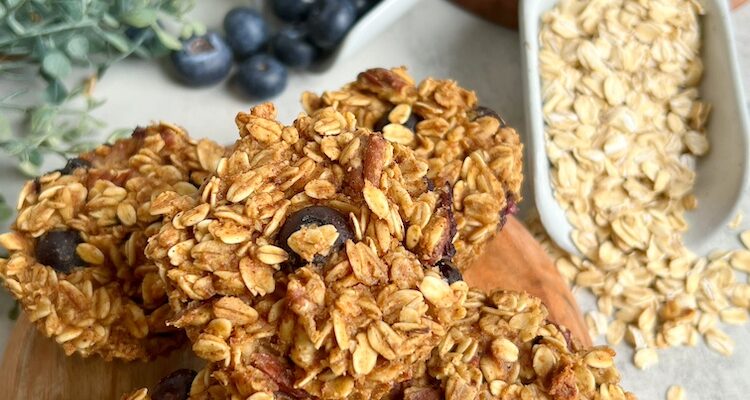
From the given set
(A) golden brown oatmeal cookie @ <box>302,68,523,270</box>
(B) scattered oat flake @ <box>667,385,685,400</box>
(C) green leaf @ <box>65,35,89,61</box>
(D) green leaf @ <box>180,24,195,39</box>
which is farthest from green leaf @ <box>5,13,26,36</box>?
(B) scattered oat flake @ <box>667,385,685,400</box>

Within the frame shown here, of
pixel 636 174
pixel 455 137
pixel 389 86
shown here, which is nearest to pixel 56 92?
pixel 389 86

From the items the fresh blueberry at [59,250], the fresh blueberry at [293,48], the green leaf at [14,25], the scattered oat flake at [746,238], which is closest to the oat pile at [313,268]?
the fresh blueberry at [59,250]

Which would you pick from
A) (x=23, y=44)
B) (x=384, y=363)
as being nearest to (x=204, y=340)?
(x=384, y=363)

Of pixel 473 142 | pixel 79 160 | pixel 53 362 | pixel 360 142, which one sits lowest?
pixel 53 362

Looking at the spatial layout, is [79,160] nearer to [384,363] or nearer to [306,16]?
[384,363]

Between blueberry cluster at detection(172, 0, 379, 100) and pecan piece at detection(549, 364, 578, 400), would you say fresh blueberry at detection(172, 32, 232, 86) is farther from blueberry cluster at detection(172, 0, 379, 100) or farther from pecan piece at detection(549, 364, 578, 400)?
pecan piece at detection(549, 364, 578, 400)

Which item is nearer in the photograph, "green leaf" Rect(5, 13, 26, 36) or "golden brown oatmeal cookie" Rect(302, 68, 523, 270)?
"golden brown oatmeal cookie" Rect(302, 68, 523, 270)
